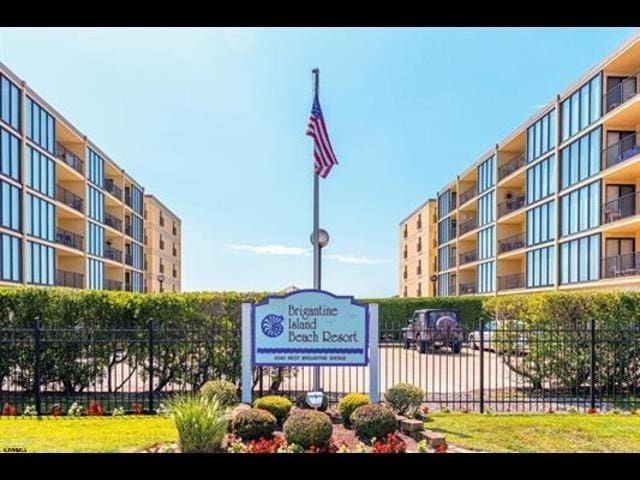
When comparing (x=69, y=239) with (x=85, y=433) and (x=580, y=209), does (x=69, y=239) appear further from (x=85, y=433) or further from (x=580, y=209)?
(x=580, y=209)

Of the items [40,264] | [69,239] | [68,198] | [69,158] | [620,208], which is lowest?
[40,264]

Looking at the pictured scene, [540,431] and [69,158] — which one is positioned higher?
[69,158]

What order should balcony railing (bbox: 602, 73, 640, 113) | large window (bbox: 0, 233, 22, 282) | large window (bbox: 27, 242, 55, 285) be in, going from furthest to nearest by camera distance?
large window (bbox: 27, 242, 55, 285) → large window (bbox: 0, 233, 22, 282) → balcony railing (bbox: 602, 73, 640, 113)

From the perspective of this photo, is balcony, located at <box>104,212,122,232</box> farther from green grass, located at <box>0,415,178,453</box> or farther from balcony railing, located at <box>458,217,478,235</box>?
green grass, located at <box>0,415,178,453</box>

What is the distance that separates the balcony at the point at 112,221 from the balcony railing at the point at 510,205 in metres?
33.1

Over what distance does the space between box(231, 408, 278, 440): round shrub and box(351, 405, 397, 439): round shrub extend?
135 cm

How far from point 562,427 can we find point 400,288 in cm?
6582

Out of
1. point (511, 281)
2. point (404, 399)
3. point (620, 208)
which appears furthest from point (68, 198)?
point (404, 399)

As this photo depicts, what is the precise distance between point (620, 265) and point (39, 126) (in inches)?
1372

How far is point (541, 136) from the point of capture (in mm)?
36062

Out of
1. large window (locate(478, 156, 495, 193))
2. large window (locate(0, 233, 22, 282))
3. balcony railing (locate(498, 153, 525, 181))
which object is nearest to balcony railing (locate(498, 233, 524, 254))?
balcony railing (locate(498, 153, 525, 181))

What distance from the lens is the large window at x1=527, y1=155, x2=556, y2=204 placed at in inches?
1359
